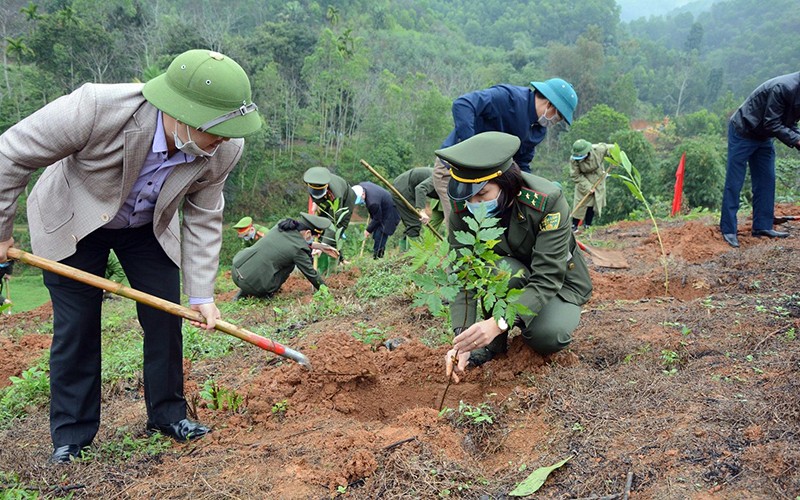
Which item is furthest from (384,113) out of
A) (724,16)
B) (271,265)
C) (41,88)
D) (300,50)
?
(724,16)

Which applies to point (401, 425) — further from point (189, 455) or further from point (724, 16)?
point (724, 16)

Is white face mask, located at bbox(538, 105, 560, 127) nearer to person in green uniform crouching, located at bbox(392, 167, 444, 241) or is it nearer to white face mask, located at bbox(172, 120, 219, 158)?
person in green uniform crouching, located at bbox(392, 167, 444, 241)

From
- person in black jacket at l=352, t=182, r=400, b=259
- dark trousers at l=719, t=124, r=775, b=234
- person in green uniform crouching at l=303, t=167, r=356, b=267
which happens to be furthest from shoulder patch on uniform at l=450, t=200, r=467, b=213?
person in black jacket at l=352, t=182, r=400, b=259

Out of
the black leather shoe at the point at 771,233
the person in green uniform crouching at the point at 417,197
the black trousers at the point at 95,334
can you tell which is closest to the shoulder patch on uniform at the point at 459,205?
the black trousers at the point at 95,334

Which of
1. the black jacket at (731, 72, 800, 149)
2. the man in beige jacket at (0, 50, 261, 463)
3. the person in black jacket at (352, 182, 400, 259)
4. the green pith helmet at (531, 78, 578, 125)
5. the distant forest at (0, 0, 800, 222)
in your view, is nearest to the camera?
the man in beige jacket at (0, 50, 261, 463)

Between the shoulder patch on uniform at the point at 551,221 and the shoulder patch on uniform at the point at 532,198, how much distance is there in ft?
0.19

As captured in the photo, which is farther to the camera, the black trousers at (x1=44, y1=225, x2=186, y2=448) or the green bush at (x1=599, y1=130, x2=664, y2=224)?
the green bush at (x1=599, y1=130, x2=664, y2=224)

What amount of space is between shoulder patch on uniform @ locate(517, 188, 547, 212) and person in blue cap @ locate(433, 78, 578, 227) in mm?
1615

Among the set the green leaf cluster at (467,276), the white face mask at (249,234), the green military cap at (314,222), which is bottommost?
the white face mask at (249,234)

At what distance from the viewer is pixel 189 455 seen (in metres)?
2.64

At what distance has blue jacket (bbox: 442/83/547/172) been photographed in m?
4.48

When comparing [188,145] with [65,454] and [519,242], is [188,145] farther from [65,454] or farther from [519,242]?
[519,242]

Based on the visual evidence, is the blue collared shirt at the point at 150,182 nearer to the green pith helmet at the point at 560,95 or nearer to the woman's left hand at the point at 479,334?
the woman's left hand at the point at 479,334

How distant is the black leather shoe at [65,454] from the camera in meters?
2.52
